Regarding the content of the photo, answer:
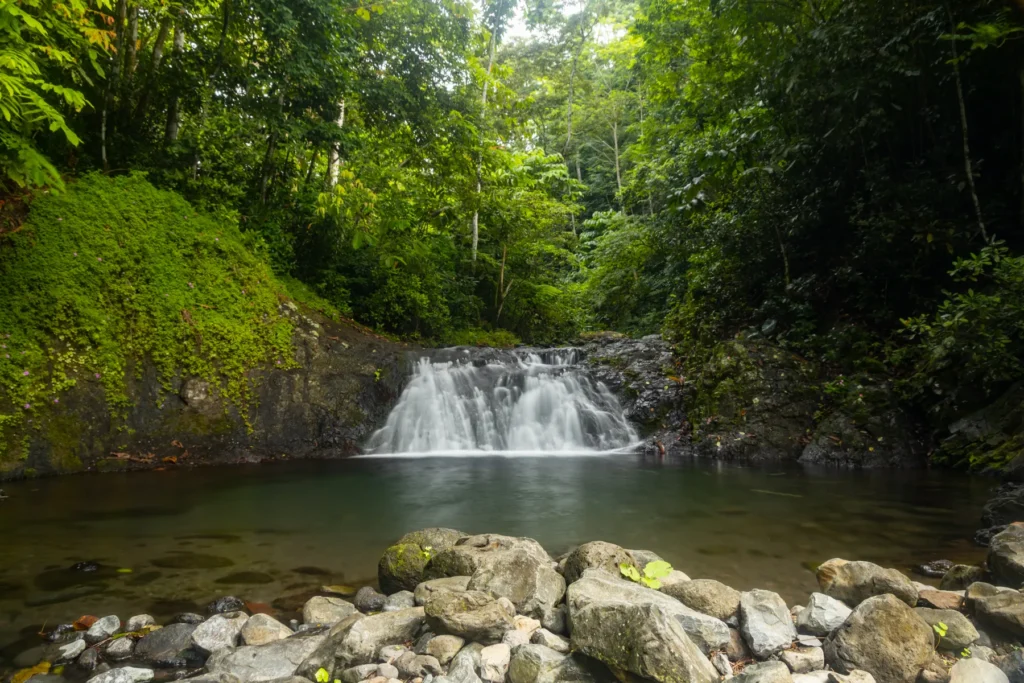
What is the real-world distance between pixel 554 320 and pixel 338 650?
50.7ft

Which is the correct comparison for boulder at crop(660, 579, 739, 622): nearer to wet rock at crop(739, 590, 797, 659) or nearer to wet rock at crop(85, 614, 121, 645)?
wet rock at crop(739, 590, 797, 659)

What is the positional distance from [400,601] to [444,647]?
2.65 feet

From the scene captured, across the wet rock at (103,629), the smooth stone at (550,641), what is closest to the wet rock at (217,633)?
the wet rock at (103,629)

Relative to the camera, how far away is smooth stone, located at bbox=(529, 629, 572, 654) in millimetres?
2428

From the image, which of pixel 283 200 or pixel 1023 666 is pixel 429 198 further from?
pixel 1023 666

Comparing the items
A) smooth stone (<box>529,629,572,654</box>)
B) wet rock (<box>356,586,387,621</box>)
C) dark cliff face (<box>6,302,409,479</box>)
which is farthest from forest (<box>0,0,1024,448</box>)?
smooth stone (<box>529,629,572,654</box>)

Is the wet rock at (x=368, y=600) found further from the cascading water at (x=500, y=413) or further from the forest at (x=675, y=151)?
the cascading water at (x=500, y=413)

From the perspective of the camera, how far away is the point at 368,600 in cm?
329

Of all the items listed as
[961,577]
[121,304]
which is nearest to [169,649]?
[961,577]

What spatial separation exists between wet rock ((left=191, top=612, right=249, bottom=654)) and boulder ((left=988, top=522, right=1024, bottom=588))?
3.98 meters

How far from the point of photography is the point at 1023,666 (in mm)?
2115

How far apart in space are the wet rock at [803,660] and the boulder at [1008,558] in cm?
138

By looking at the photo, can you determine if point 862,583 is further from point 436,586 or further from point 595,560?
point 436,586

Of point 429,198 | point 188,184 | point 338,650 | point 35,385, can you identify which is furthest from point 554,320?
point 338,650
